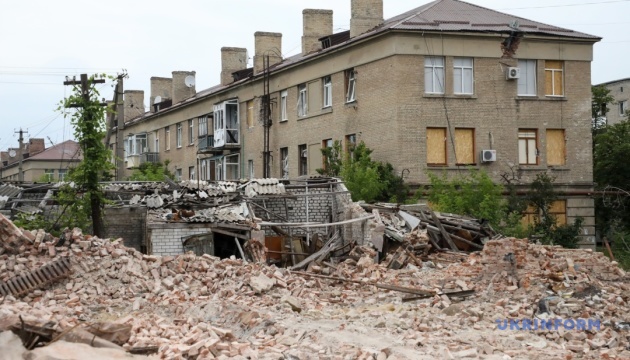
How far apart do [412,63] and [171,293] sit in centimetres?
1962

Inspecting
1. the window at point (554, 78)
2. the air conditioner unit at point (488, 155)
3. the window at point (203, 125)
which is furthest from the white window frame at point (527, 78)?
the window at point (203, 125)

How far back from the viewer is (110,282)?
696 inches

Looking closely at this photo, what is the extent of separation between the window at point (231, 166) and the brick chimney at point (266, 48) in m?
5.04

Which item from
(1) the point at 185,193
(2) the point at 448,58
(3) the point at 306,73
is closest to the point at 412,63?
(2) the point at 448,58

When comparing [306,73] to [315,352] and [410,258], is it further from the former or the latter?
[315,352]

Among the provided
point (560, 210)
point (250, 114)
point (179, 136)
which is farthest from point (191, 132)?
point (560, 210)

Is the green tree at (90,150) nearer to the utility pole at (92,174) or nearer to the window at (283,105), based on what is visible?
the utility pole at (92,174)

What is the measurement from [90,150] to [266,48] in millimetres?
24948

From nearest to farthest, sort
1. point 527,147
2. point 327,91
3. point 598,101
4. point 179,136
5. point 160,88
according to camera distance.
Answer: point 527,147 → point 327,91 → point 598,101 → point 179,136 → point 160,88

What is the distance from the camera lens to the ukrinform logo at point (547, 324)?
15120 millimetres

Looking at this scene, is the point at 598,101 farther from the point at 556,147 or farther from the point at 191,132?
the point at 191,132

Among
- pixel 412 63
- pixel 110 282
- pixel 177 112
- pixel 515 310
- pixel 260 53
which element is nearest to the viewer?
pixel 515 310

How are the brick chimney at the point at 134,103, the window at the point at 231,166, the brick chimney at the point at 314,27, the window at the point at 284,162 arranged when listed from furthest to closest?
the brick chimney at the point at 134,103 → the window at the point at 231,166 → the brick chimney at the point at 314,27 → the window at the point at 284,162

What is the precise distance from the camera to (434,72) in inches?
1373
